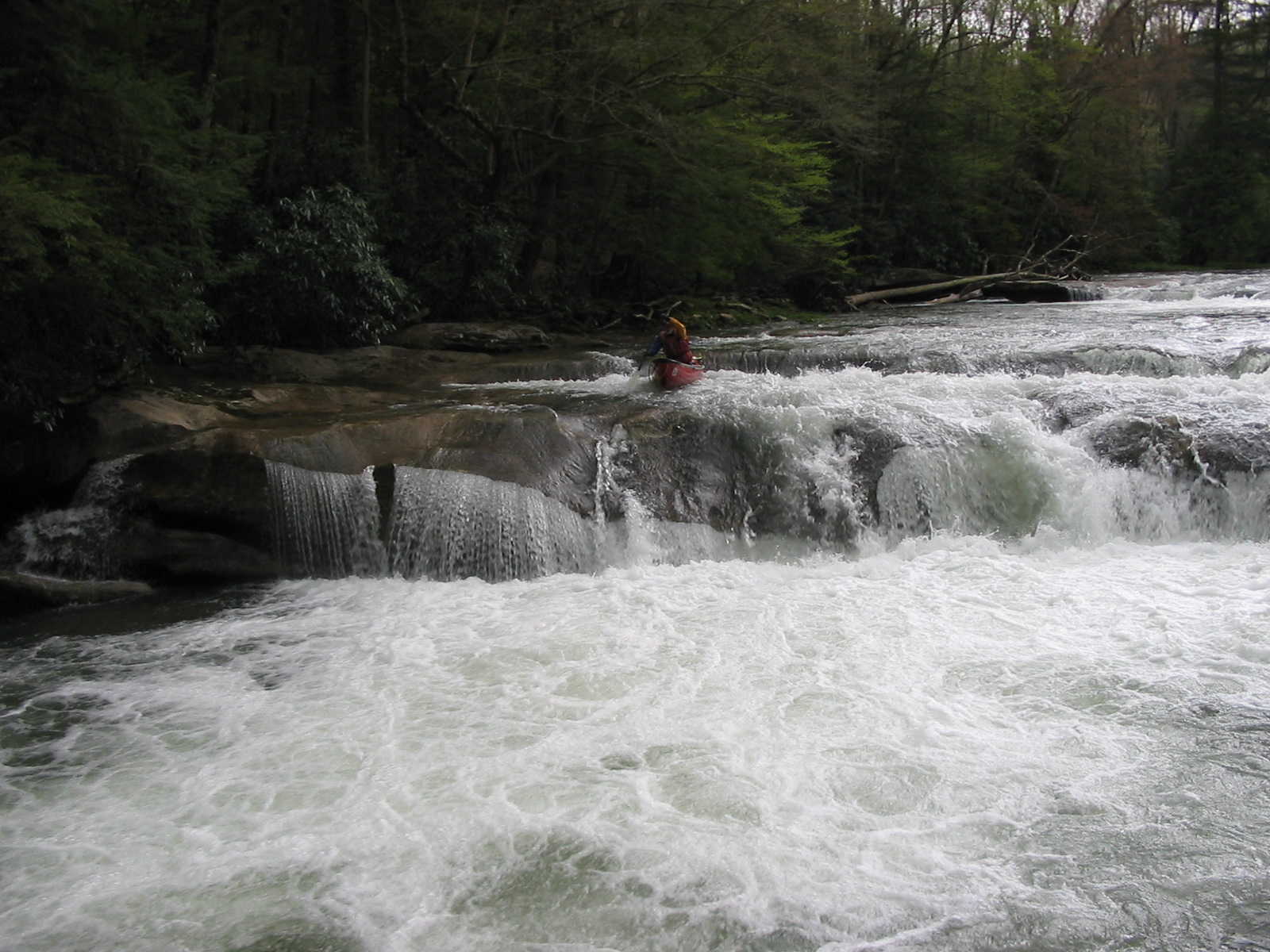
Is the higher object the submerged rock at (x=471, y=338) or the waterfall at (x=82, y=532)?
the submerged rock at (x=471, y=338)

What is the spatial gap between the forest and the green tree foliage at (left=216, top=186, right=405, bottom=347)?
0.04 m

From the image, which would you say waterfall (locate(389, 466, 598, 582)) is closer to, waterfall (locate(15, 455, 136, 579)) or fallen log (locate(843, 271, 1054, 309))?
waterfall (locate(15, 455, 136, 579))

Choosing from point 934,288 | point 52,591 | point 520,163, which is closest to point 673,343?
point 52,591

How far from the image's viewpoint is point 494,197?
14.9m

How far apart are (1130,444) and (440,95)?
1239cm

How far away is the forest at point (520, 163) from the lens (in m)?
8.23

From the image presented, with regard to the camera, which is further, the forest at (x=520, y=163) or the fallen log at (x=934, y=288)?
the fallen log at (x=934, y=288)

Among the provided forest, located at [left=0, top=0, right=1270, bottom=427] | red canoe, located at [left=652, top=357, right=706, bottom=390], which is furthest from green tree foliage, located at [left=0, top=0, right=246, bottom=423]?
red canoe, located at [left=652, top=357, right=706, bottom=390]

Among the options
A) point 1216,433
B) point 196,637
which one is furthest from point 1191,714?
point 196,637

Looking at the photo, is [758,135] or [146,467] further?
[758,135]

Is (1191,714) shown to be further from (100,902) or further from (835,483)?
(100,902)

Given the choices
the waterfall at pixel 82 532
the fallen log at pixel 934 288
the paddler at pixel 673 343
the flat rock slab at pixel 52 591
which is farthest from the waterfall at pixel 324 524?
the fallen log at pixel 934 288

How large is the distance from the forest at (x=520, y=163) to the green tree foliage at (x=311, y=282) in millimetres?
35

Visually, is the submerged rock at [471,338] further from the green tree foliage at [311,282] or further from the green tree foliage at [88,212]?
the green tree foliage at [88,212]
